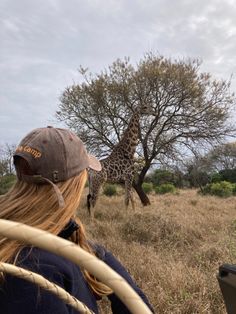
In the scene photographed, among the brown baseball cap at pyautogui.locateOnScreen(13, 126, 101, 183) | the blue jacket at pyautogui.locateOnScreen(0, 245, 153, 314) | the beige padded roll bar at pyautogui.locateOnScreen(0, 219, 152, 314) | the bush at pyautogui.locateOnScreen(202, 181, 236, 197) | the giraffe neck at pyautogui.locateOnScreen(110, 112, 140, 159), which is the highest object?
the giraffe neck at pyautogui.locateOnScreen(110, 112, 140, 159)

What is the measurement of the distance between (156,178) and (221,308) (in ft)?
77.1

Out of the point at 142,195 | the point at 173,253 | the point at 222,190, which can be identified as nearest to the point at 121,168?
the point at 142,195

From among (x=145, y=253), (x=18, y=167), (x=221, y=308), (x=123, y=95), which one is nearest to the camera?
(x=18, y=167)

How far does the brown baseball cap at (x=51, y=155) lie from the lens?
1.46 metres

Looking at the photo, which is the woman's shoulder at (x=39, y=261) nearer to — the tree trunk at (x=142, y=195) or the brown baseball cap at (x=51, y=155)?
the brown baseball cap at (x=51, y=155)

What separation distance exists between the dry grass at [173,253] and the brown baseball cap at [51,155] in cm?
253

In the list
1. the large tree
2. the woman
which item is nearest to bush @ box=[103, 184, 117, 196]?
the large tree

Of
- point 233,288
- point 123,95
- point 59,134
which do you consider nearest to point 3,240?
point 59,134

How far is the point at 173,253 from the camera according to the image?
5.93 meters

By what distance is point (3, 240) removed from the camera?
51.9 inches

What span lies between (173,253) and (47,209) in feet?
15.5

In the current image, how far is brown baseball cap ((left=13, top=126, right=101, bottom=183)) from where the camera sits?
1456mm

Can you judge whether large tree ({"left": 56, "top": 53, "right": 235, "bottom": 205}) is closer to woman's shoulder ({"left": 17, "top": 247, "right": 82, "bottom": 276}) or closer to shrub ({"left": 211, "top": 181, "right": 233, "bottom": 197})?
shrub ({"left": 211, "top": 181, "right": 233, "bottom": 197})

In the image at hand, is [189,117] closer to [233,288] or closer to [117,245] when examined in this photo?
[117,245]
